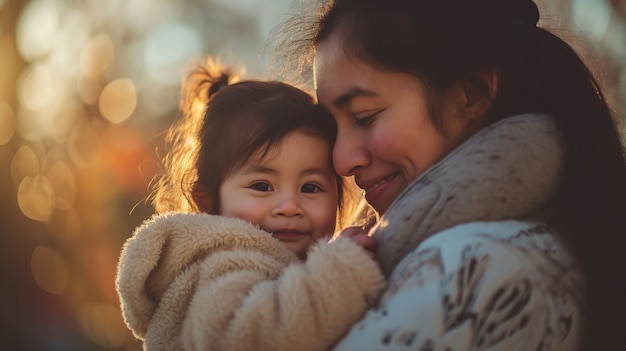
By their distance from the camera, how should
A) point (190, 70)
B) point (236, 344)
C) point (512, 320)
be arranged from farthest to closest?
point (190, 70) < point (236, 344) < point (512, 320)

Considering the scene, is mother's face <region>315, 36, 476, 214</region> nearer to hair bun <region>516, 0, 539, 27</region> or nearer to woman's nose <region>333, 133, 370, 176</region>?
woman's nose <region>333, 133, 370, 176</region>

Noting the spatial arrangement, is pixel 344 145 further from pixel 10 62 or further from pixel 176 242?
pixel 10 62

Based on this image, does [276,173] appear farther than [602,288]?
Yes

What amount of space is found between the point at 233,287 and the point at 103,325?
14.0m

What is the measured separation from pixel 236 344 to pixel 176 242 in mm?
590

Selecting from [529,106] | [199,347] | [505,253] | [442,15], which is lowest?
[199,347]

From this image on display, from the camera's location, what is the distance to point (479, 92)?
223cm

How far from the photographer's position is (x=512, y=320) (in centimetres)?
152

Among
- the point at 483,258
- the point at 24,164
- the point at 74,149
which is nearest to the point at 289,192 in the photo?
the point at 483,258

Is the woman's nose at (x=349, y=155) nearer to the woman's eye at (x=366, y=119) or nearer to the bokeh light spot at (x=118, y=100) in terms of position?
the woman's eye at (x=366, y=119)

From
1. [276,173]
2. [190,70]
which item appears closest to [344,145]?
[276,173]

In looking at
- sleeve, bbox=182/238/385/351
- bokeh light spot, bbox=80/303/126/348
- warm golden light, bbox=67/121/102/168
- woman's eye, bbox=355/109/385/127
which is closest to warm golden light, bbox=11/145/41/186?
warm golden light, bbox=67/121/102/168

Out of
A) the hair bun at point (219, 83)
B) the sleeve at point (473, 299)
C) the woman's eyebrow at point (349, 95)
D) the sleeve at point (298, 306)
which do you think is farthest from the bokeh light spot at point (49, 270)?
the sleeve at point (473, 299)

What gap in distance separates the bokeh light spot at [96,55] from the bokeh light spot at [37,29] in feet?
3.02
